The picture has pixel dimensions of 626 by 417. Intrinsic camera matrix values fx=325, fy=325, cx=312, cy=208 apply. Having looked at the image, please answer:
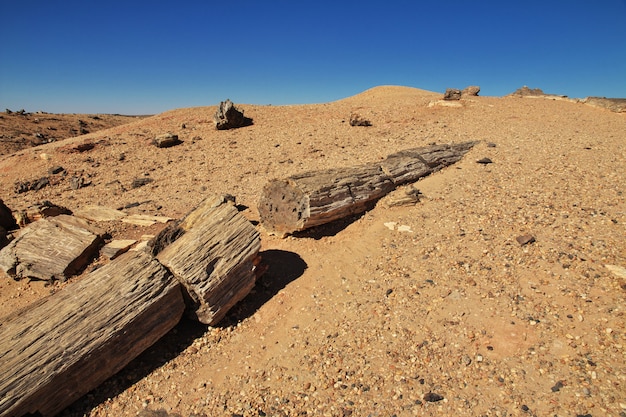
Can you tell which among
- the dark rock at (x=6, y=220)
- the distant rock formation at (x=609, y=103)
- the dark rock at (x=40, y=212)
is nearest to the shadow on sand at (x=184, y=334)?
the dark rock at (x=40, y=212)

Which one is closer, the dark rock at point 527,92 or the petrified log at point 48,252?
the petrified log at point 48,252

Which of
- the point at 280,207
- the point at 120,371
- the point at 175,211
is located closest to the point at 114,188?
the point at 175,211

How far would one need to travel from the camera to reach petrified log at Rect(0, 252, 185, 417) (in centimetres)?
362

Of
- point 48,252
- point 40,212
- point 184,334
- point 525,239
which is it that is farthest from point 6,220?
point 525,239

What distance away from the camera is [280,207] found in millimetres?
7039

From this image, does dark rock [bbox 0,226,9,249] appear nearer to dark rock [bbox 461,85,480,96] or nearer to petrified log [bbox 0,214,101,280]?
petrified log [bbox 0,214,101,280]

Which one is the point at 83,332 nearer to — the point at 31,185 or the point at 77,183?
the point at 77,183

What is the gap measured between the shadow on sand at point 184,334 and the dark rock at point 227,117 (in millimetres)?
11916

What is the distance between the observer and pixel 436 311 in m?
4.86

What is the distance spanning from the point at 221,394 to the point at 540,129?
45.8 feet

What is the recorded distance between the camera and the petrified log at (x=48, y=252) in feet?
21.3

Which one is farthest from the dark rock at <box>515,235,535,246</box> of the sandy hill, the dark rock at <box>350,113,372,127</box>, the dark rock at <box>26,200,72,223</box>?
the dark rock at <box>26,200,72,223</box>

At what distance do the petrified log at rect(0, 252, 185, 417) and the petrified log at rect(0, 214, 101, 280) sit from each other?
275cm

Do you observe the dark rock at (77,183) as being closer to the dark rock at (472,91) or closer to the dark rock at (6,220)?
the dark rock at (6,220)
